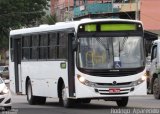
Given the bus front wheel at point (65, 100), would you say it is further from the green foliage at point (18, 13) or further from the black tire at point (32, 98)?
the green foliage at point (18, 13)

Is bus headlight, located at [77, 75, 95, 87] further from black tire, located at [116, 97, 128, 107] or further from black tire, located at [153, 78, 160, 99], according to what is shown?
black tire, located at [153, 78, 160, 99]

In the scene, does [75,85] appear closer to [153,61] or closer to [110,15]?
[153,61]

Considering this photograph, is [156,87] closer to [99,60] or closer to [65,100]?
[65,100]

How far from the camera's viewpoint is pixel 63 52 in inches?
880

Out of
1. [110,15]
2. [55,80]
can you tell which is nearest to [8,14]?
[110,15]

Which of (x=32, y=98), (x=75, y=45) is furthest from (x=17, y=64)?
(x=75, y=45)

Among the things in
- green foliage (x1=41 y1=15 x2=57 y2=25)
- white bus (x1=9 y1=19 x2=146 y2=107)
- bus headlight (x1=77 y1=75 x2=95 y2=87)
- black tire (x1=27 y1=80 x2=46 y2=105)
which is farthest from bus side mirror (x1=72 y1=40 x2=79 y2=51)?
green foliage (x1=41 y1=15 x2=57 y2=25)

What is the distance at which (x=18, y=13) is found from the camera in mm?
72062

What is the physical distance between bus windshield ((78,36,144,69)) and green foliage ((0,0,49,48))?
164 ft

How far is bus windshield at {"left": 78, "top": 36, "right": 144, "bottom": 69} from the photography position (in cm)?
2098

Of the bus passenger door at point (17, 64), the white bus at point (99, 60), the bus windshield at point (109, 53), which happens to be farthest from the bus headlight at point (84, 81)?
the bus passenger door at point (17, 64)

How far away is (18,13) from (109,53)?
51.9 meters

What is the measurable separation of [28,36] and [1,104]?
717 cm

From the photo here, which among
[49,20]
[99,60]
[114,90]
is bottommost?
[49,20]
